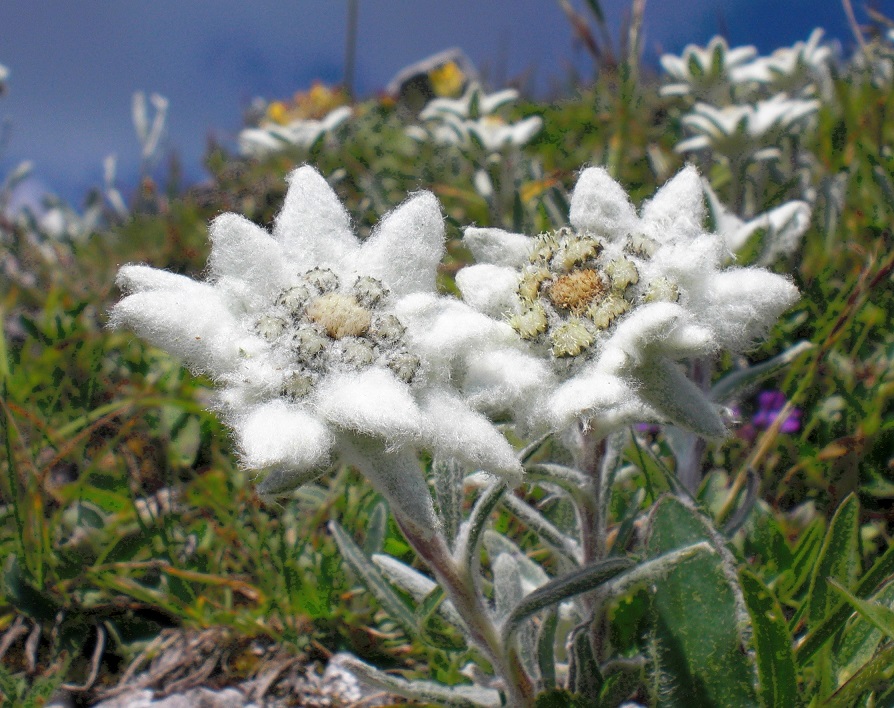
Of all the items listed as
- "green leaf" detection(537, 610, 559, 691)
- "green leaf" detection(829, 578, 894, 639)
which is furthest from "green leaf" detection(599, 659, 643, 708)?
"green leaf" detection(829, 578, 894, 639)

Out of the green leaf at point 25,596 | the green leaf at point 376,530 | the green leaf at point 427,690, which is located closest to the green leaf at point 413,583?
the green leaf at point 427,690

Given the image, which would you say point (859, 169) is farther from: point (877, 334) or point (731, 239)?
point (731, 239)

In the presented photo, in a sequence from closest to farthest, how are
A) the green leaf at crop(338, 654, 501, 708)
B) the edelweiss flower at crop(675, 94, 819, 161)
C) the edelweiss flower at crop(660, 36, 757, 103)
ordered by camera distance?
1. the green leaf at crop(338, 654, 501, 708)
2. the edelweiss flower at crop(675, 94, 819, 161)
3. the edelweiss flower at crop(660, 36, 757, 103)

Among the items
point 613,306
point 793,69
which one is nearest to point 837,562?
point 613,306

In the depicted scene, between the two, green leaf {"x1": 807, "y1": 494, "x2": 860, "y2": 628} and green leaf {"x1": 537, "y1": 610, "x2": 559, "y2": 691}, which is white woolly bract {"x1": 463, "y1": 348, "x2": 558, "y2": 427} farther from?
green leaf {"x1": 807, "y1": 494, "x2": 860, "y2": 628}

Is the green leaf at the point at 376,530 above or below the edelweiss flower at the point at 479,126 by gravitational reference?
below

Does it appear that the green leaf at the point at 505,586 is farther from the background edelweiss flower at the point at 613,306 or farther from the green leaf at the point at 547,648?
the background edelweiss flower at the point at 613,306

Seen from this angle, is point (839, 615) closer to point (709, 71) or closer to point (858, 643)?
point (858, 643)
